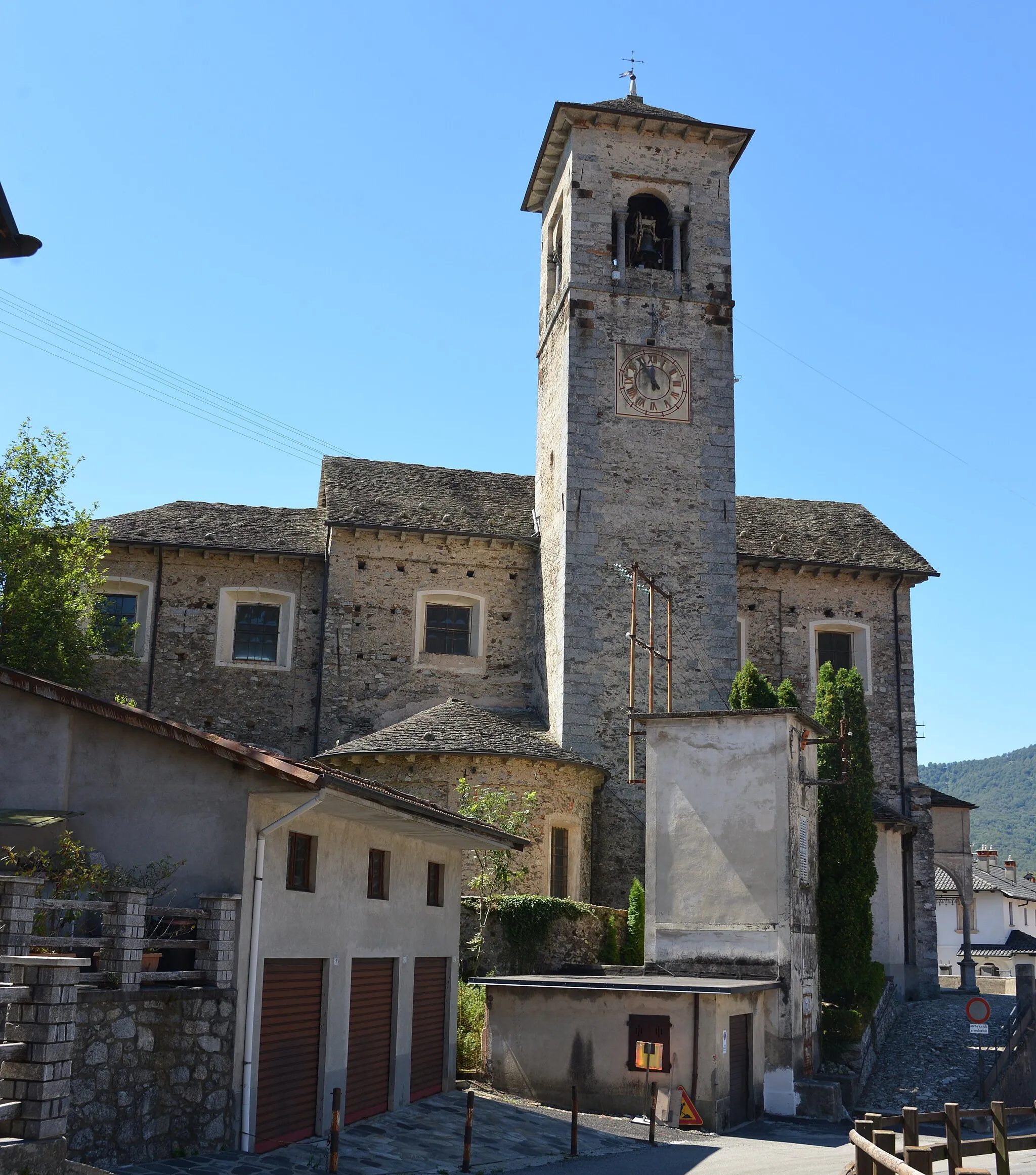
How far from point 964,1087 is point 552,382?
66.4 ft

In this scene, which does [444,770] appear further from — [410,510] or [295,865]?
[295,865]

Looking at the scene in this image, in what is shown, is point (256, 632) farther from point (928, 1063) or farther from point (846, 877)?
point (928, 1063)

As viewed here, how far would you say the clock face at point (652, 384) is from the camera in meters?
34.6

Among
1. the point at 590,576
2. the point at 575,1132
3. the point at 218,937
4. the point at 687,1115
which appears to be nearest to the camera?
the point at 218,937

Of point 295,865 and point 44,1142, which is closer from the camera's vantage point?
point 44,1142

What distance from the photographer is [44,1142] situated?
9.89m

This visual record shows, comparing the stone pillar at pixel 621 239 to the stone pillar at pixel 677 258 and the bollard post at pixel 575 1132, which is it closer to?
the stone pillar at pixel 677 258

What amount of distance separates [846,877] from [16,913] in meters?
19.0

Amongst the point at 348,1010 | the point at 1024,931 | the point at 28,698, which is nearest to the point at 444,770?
the point at 348,1010

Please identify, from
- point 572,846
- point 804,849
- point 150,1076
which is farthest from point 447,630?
point 150,1076

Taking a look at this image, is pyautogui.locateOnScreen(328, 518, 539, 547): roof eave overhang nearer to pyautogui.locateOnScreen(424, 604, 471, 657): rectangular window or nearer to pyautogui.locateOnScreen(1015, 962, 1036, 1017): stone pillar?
pyautogui.locateOnScreen(424, 604, 471, 657): rectangular window

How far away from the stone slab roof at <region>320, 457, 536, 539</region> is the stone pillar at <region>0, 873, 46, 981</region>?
74.0 ft

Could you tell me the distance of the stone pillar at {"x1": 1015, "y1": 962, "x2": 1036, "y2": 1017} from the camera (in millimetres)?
27453

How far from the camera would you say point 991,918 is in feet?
222
